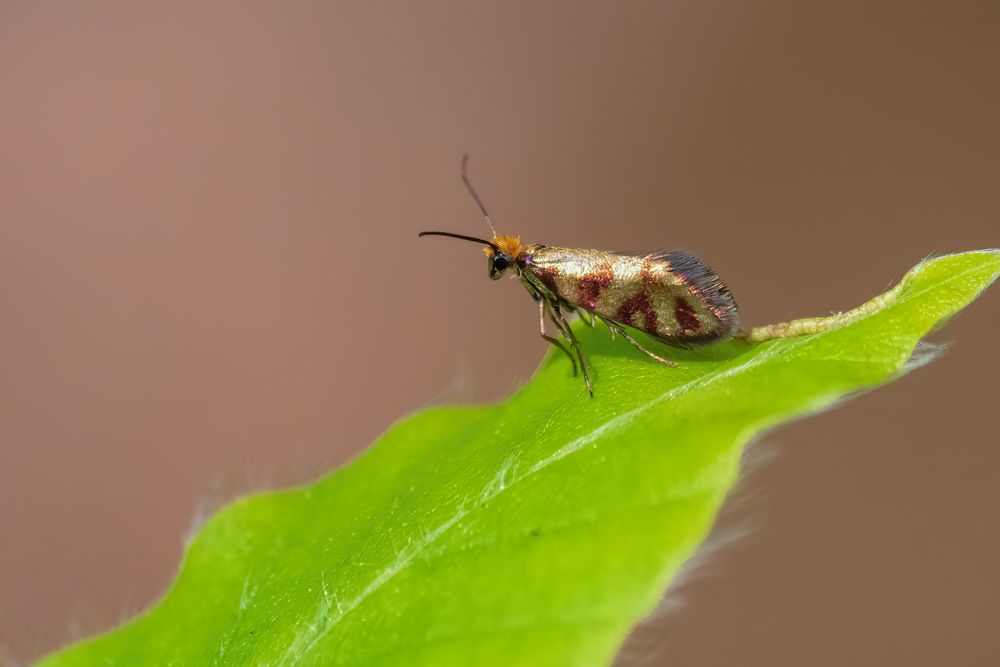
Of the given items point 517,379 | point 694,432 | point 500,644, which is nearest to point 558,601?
point 500,644

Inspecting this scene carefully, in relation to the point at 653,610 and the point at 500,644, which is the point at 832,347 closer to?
the point at 653,610

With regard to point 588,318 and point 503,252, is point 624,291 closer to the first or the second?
point 588,318

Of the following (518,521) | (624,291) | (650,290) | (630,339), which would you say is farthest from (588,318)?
(518,521)

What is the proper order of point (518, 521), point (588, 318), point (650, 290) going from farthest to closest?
1. point (588, 318)
2. point (650, 290)
3. point (518, 521)

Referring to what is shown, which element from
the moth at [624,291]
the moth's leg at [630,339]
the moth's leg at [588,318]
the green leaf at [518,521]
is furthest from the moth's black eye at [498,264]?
the green leaf at [518,521]

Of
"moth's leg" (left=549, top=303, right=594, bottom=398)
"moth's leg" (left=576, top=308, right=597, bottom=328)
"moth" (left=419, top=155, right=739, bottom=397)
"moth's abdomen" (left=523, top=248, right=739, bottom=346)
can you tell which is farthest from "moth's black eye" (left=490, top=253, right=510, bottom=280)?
"moth's leg" (left=576, top=308, right=597, bottom=328)

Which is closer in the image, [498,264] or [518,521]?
[518,521]
